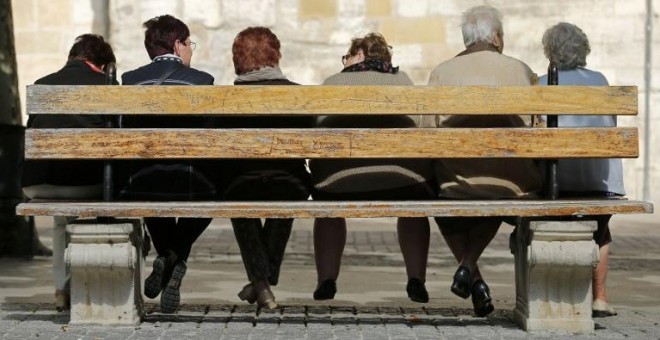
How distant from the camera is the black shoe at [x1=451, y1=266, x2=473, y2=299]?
888 cm

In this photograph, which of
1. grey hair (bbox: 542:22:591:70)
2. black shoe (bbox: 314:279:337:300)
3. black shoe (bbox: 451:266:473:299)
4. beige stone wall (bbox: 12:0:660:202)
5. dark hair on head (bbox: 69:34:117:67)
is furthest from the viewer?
beige stone wall (bbox: 12:0:660:202)

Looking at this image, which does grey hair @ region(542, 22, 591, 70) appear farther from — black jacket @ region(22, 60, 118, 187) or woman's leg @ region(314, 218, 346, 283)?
black jacket @ region(22, 60, 118, 187)

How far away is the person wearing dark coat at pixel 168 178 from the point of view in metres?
8.88

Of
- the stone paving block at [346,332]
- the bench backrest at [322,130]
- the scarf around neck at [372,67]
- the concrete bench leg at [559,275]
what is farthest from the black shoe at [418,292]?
the scarf around neck at [372,67]

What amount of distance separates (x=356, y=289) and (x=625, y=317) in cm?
218

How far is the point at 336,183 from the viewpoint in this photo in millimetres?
9172

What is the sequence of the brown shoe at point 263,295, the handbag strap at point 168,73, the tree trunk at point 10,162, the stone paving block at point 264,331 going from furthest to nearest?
the tree trunk at point 10,162 → the brown shoe at point 263,295 → the handbag strap at point 168,73 → the stone paving block at point 264,331

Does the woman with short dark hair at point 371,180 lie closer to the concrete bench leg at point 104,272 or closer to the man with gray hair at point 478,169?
the man with gray hair at point 478,169

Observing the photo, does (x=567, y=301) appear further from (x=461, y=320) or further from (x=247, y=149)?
(x=247, y=149)

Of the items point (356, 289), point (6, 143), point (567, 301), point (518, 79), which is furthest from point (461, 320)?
point (6, 143)

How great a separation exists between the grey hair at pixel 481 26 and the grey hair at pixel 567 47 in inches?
16.4

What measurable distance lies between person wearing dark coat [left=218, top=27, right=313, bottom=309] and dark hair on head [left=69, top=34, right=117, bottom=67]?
31.0 inches

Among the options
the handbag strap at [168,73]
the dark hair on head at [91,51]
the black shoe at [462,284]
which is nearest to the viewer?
the black shoe at [462,284]

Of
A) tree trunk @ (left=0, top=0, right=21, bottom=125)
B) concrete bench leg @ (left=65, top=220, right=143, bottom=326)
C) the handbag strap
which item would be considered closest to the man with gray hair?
the handbag strap
